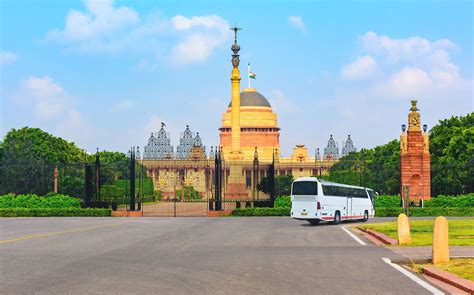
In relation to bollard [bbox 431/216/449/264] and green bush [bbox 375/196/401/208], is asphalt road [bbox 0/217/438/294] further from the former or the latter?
green bush [bbox 375/196/401/208]

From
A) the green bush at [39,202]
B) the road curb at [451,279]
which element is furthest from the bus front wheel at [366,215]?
the road curb at [451,279]

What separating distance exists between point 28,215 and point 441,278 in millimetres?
38386

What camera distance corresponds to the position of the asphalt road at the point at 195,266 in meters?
13.8

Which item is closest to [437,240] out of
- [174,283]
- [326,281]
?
[326,281]

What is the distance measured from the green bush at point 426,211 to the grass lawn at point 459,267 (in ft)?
99.0

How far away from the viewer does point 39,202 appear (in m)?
52.0

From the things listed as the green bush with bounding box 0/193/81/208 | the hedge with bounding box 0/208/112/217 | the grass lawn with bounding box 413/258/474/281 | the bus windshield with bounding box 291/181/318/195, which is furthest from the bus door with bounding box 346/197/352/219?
the grass lawn with bounding box 413/258/474/281

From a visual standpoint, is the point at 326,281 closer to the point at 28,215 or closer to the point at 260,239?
the point at 260,239

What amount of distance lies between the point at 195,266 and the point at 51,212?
3373 centimetres

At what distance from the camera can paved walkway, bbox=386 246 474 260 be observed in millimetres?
19420

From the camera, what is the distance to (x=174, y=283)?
14336 mm

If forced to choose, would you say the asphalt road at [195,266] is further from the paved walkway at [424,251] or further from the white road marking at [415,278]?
the paved walkway at [424,251]

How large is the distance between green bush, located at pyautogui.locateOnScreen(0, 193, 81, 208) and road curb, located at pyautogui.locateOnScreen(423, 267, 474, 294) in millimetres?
38310

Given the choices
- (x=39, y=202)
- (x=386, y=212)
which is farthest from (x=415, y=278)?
(x=39, y=202)
